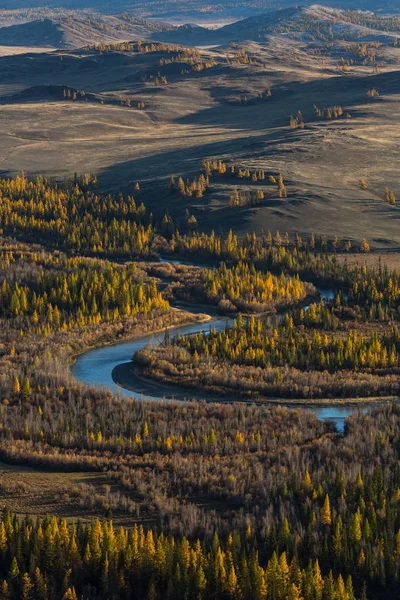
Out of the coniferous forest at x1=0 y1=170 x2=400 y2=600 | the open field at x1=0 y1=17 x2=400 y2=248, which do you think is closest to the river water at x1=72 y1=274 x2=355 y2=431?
the coniferous forest at x1=0 y1=170 x2=400 y2=600

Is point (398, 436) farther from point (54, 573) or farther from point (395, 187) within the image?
point (395, 187)

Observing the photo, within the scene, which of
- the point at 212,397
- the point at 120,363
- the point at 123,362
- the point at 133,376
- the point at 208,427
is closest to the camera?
the point at 208,427

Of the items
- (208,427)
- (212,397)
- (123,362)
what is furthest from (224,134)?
(208,427)

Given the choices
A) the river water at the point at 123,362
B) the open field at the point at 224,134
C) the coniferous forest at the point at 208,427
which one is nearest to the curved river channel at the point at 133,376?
the river water at the point at 123,362

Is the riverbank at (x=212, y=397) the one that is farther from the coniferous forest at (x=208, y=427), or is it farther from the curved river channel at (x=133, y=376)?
the coniferous forest at (x=208, y=427)

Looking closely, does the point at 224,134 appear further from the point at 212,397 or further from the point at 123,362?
the point at 212,397

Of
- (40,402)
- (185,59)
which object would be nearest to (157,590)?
(40,402)

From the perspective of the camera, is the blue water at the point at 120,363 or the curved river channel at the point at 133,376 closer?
the blue water at the point at 120,363
